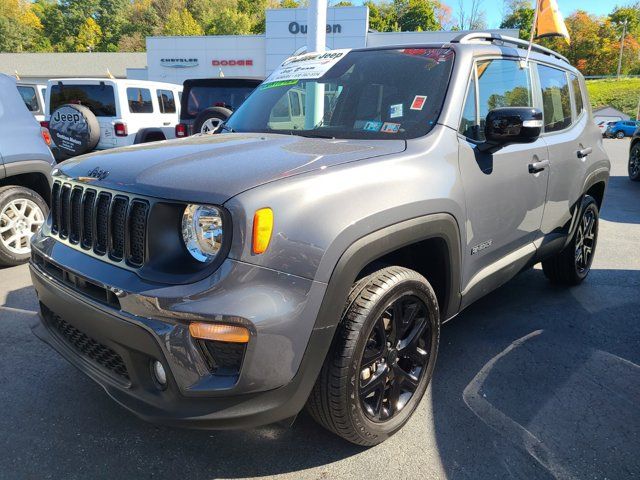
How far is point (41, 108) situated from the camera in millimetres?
11562

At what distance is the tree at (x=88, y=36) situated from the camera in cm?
7844

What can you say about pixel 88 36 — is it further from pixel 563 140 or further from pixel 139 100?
pixel 563 140

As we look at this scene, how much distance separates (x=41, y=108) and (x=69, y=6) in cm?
8494

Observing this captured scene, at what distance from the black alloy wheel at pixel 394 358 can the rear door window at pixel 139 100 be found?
8.55 metres

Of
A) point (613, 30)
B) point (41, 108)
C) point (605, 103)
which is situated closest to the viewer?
point (41, 108)

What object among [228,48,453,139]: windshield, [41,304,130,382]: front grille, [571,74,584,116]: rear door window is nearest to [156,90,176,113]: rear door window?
[228,48,453,139]: windshield

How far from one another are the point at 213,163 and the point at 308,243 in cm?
58

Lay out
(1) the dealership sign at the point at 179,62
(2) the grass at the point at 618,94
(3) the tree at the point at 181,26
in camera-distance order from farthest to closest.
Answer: (3) the tree at the point at 181,26 → (2) the grass at the point at 618,94 → (1) the dealership sign at the point at 179,62

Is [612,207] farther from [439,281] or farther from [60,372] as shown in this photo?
[60,372]

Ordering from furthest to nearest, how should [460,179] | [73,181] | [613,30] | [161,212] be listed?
[613,30] < [460,179] < [73,181] < [161,212]

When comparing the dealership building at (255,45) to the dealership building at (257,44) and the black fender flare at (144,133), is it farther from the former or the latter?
the black fender flare at (144,133)

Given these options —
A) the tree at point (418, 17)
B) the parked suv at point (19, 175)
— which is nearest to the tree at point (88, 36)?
the tree at point (418, 17)

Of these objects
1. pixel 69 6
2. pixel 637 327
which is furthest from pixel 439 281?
pixel 69 6

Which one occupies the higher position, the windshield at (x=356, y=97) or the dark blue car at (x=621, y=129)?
the windshield at (x=356, y=97)
